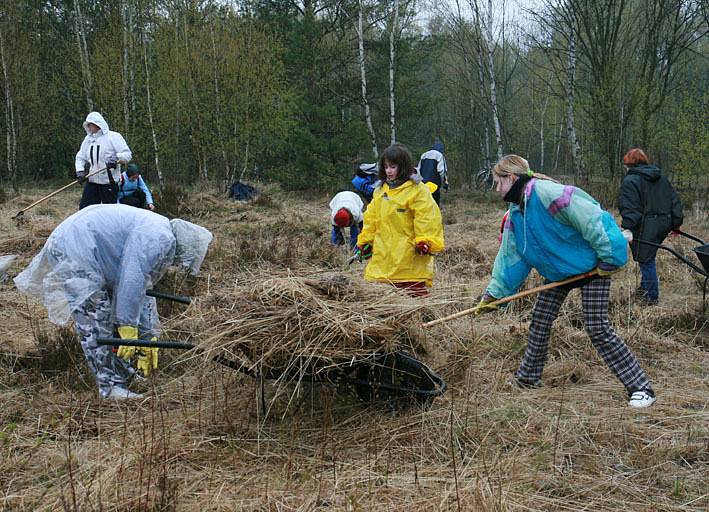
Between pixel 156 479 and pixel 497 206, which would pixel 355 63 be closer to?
pixel 497 206

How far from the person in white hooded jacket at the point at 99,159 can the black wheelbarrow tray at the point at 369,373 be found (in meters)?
5.32

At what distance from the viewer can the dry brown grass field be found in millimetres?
2879

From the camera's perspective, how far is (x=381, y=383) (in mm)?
3383

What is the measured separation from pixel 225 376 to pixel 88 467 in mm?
1186

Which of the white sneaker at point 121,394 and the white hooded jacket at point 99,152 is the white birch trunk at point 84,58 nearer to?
the white hooded jacket at point 99,152

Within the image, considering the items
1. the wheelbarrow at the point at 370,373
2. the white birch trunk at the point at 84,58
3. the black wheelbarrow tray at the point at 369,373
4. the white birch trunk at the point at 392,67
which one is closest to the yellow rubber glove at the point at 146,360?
→ the wheelbarrow at the point at 370,373

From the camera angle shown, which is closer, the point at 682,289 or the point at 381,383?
the point at 381,383

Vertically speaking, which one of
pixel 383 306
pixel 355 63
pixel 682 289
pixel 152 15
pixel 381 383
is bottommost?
pixel 682 289

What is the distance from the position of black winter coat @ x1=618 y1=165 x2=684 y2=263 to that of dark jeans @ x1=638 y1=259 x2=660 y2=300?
122 millimetres

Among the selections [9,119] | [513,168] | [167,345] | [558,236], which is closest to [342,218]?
[513,168]

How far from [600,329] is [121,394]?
2.89 m

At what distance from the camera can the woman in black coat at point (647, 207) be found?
627cm

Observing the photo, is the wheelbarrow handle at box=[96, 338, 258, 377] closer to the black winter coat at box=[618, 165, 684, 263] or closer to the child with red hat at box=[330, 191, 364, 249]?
the child with red hat at box=[330, 191, 364, 249]

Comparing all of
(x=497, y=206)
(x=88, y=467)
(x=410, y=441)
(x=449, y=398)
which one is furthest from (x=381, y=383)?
(x=497, y=206)
